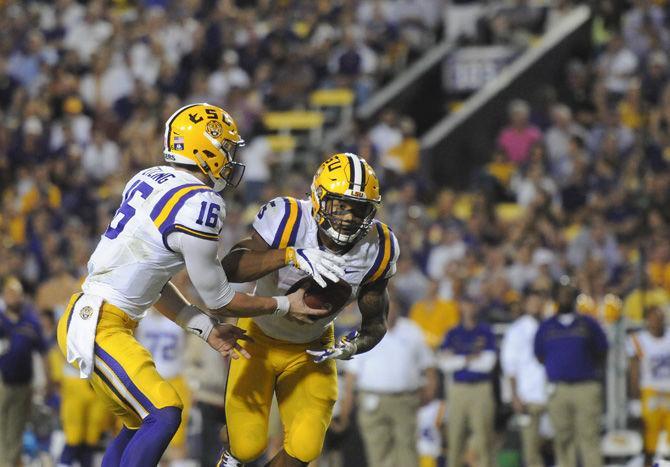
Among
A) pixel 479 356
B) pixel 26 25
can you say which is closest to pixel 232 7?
pixel 26 25

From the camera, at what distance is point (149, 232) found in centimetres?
632

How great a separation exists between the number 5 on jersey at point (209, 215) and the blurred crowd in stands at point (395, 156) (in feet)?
17.8

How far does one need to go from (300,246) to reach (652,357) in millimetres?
5631

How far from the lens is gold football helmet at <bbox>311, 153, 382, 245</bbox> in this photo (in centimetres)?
661

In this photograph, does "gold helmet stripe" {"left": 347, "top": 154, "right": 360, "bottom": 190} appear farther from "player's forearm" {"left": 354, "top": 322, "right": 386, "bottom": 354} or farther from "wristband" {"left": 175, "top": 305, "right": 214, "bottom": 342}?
"wristband" {"left": 175, "top": 305, "right": 214, "bottom": 342}

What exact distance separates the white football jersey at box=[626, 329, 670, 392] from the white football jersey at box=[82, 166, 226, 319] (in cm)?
602

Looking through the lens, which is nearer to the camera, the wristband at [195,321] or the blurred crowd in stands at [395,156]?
the wristband at [195,321]

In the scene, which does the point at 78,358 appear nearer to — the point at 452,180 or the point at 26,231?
the point at 26,231

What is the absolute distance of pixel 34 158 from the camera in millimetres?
16469

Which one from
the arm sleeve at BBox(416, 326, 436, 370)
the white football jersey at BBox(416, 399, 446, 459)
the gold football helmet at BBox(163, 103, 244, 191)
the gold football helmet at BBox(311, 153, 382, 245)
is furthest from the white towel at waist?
the white football jersey at BBox(416, 399, 446, 459)

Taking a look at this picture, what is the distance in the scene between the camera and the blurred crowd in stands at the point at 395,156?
12.1m

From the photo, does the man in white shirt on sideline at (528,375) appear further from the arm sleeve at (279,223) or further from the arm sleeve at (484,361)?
the arm sleeve at (279,223)

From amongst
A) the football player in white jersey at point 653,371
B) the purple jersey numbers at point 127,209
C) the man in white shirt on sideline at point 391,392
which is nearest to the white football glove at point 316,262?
the purple jersey numbers at point 127,209

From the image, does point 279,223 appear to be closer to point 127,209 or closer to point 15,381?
point 127,209
